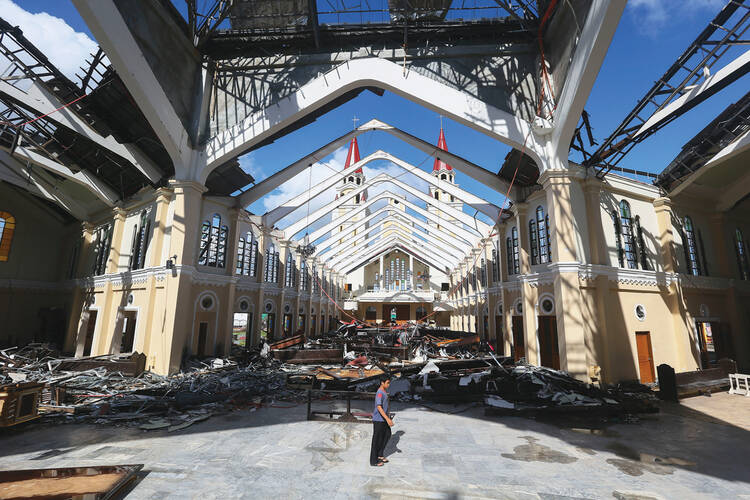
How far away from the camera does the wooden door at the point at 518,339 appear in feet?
52.1

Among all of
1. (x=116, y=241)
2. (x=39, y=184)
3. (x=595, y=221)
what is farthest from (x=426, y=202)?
(x=39, y=184)

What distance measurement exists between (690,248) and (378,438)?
53.1 ft

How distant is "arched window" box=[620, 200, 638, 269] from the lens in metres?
12.8

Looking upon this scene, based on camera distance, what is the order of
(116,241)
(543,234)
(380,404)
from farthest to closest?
(116,241) < (543,234) < (380,404)

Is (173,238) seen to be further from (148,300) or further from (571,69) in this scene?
(571,69)

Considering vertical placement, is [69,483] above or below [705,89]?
below

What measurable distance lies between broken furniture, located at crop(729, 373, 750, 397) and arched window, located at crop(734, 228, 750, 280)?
22.8 feet

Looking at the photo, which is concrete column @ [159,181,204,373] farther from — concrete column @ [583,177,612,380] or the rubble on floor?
concrete column @ [583,177,612,380]

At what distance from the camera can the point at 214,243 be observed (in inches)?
632

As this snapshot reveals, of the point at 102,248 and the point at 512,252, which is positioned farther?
the point at 102,248

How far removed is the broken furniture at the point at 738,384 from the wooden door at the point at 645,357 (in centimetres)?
198

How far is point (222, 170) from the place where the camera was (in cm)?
1584

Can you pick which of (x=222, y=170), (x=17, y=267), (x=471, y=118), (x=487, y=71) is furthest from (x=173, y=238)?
(x=17, y=267)

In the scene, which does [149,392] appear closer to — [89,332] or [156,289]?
[156,289]
